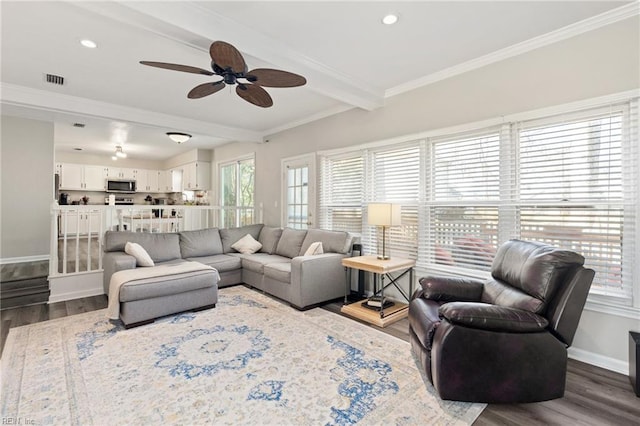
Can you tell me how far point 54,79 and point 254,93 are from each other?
2.71 m

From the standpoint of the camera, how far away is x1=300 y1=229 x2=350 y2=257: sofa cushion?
13.6 ft

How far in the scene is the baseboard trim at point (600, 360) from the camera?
2.32 metres

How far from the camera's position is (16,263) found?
16.4 feet

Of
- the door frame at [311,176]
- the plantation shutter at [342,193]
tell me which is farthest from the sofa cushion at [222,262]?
the plantation shutter at [342,193]

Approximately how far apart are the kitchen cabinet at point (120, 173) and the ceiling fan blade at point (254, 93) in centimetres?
829

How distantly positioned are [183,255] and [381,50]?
12.8 ft

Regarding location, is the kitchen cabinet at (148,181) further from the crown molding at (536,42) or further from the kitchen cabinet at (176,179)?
the crown molding at (536,42)

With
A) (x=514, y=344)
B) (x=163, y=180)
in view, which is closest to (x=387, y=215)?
(x=514, y=344)

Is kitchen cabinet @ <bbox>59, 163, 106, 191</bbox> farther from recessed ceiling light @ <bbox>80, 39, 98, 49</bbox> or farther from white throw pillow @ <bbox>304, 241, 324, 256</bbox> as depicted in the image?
white throw pillow @ <bbox>304, 241, 324, 256</bbox>

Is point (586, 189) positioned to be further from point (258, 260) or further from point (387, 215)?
point (258, 260)

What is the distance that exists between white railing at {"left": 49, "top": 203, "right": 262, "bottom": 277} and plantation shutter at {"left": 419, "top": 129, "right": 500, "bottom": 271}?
12.5ft

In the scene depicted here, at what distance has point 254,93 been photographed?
9.13ft

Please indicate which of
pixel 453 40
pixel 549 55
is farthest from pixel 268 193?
pixel 549 55

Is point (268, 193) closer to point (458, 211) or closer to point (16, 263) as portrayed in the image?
point (458, 211)
